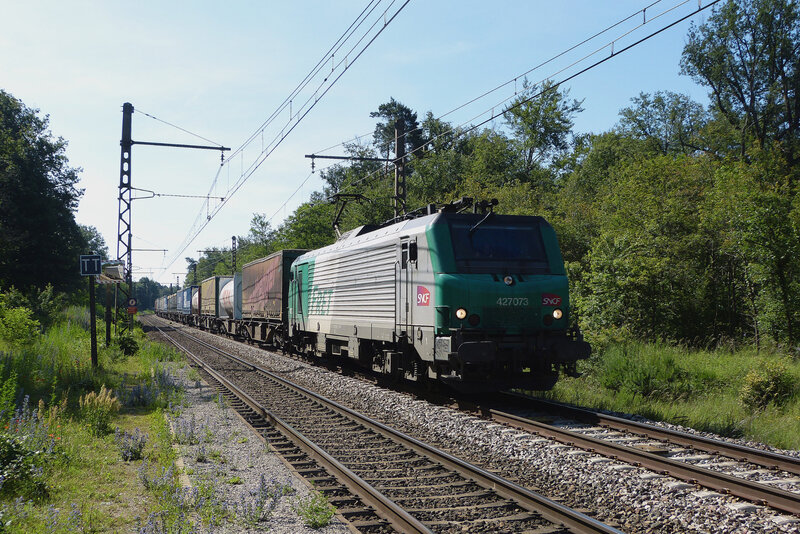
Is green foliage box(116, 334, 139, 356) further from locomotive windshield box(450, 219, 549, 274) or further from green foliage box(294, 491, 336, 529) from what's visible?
green foliage box(294, 491, 336, 529)

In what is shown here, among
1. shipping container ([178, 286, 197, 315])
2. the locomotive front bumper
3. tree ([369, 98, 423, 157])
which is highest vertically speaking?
tree ([369, 98, 423, 157])

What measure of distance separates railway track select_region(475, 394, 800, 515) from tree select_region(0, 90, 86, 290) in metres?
34.9

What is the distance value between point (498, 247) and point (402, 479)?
17.6ft

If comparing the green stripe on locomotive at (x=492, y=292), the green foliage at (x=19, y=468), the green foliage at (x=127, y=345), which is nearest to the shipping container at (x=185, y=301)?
the green foliage at (x=127, y=345)

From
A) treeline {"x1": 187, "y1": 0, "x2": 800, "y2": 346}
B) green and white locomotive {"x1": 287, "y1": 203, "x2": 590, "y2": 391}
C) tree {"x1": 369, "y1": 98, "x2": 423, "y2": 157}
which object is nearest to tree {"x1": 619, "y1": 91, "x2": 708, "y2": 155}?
treeline {"x1": 187, "y1": 0, "x2": 800, "y2": 346}

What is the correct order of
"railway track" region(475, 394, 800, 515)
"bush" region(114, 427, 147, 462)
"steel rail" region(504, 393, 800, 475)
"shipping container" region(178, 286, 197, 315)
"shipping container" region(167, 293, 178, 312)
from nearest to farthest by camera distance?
"railway track" region(475, 394, 800, 515), "steel rail" region(504, 393, 800, 475), "bush" region(114, 427, 147, 462), "shipping container" region(178, 286, 197, 315), "shipping container" region(167, 293, 178, 312)

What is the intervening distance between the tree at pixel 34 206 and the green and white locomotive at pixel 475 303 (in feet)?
103

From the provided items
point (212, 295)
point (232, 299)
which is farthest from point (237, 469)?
point (212, 295)

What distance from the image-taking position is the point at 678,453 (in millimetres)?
7316

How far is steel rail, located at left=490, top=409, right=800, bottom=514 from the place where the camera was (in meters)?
5.48

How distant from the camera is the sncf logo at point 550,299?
10898 millimetres

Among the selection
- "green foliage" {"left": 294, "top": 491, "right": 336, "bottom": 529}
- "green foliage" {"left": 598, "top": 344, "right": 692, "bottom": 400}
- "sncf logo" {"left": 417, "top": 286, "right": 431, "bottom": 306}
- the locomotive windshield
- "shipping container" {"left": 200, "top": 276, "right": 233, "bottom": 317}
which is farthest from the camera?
"shipping container" {"left": 200, "top": 276, "right": 233, "bottom": 317}

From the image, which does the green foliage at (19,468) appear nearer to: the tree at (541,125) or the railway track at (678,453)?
the railway track at (678,453)

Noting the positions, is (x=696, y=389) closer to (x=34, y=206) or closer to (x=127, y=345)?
(x=127, y=345)
